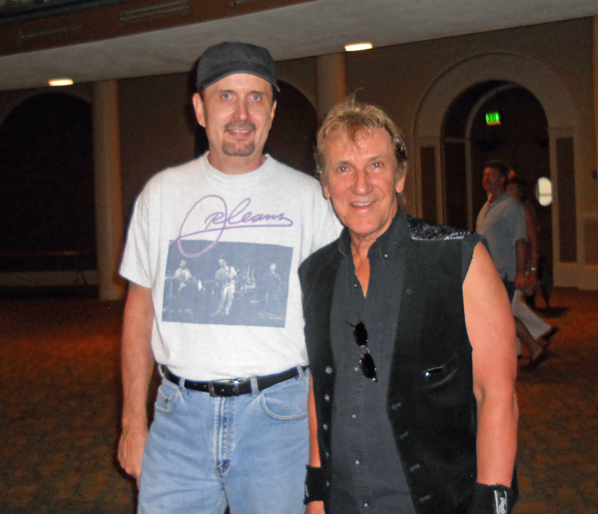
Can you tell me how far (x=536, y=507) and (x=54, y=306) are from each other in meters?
10.3

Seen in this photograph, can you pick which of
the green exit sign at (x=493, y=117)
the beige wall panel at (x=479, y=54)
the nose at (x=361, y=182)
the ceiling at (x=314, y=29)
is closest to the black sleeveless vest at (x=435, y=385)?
the nose at (x=361, y=182)

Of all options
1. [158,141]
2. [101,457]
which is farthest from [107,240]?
[101,457]

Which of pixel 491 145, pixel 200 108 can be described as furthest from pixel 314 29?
pixel 491 145

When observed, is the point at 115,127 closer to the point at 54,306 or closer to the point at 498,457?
the point at 54,306

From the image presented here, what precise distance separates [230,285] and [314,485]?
61 centimetres

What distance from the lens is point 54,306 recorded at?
12.1m

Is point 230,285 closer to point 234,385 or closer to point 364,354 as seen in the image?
point 234,385

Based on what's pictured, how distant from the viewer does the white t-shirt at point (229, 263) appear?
75.8 inches

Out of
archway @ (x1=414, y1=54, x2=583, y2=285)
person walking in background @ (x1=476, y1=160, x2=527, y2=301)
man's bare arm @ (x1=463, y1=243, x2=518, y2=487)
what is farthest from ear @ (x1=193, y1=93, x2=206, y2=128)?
archway @ (x1=414, y1=54, x2=583, y2=285)

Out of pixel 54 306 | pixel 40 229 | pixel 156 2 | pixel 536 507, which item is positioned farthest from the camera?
pixel 40 229

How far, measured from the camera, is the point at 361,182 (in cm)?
171

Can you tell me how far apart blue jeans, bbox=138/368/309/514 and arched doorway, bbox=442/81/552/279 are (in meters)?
11.3

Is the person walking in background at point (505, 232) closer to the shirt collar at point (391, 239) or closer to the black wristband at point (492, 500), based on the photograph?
the shirt collar at point (391, 239)

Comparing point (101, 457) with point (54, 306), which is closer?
point (101, 457)
